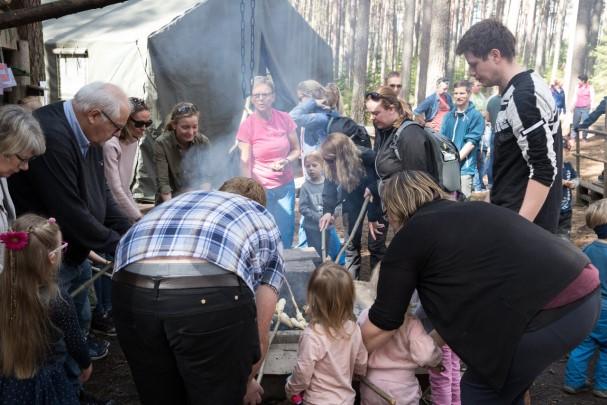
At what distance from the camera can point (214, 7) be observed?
939 centimetres

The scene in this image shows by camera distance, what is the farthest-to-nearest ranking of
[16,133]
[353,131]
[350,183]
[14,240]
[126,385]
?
1. [353,131]
2. [350,183]
3. [126,385]
4. [16,133]
5. [14,240]

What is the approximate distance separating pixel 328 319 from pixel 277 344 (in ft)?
2.68

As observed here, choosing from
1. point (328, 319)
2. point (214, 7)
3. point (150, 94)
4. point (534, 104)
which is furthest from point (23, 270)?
point (214, 7)

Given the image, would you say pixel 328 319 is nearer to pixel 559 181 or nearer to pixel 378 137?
pixel 559 181

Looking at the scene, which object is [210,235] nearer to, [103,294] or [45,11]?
[45,11]

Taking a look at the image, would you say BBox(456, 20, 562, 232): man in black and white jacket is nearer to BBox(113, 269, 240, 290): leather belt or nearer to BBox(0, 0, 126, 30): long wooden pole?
BBox(113, 269, 240, 290): leather belt

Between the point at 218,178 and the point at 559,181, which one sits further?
the point at 218,178

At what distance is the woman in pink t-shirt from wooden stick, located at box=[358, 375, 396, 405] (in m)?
2.93

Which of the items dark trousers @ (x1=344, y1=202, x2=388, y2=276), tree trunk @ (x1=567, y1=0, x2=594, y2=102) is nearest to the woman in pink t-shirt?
dark trousers @ (x1=344, y1=202, x2=388, y2=276)

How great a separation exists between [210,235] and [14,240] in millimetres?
867

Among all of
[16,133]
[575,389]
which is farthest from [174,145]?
[575,389]

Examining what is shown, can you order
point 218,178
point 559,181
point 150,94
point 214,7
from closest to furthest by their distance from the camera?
point 559,181 → point 218,178 → point 150,94 → point 214,7

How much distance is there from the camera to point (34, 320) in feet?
7.73

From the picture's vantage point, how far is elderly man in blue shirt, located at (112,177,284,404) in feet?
6.61
